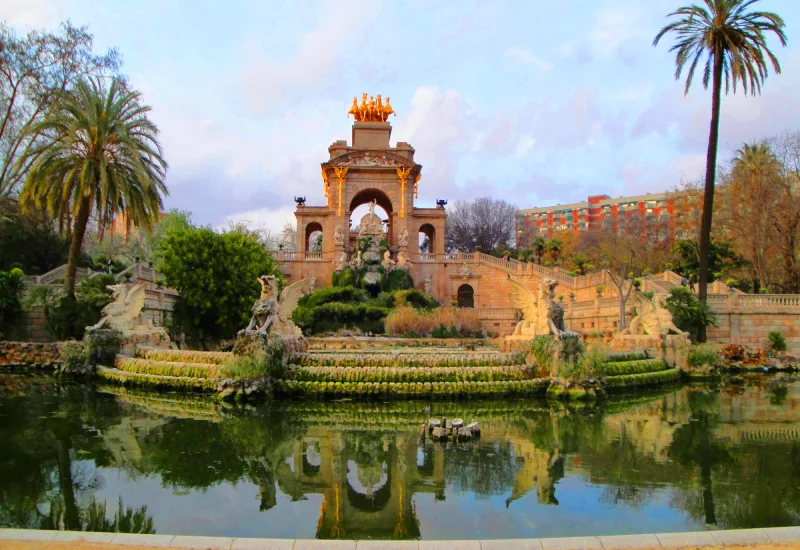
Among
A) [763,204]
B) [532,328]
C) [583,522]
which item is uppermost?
[763,204]

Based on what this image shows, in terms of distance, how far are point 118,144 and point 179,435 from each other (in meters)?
15.6

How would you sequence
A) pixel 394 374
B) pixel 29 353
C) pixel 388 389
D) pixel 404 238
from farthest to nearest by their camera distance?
pixel 404 238
pixel 29 353
pixel 394 374
pixel 388 389

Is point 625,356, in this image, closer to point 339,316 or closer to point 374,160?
point 339,316

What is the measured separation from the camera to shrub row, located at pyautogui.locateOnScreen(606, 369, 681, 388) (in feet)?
50.6

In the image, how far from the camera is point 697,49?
22609 millimetres

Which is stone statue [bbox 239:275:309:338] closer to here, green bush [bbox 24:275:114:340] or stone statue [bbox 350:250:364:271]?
green bush [bbox 24:275:114:340]

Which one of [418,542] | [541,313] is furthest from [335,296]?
[418,542]

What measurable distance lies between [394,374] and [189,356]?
5.74 m

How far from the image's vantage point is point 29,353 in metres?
21.0

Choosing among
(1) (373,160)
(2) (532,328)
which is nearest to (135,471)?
(2) (532,328)

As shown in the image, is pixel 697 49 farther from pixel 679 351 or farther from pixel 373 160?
pixel 373 160

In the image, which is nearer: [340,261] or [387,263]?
[387,263]

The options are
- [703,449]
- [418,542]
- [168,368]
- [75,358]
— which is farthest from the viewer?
[75,358]

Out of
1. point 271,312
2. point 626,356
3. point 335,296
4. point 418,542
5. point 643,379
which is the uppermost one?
point 335,296
